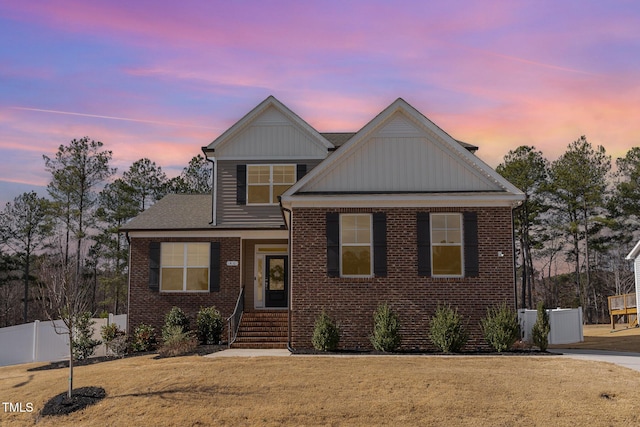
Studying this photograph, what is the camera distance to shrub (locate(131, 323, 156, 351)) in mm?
20844

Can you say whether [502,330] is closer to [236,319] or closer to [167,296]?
[236,319]

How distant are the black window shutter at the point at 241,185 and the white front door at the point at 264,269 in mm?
1844

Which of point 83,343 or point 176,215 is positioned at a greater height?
point 176,215

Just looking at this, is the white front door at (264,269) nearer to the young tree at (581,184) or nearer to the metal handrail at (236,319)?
the metal handrail at (236,319)

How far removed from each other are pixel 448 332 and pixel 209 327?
7899 millimetres

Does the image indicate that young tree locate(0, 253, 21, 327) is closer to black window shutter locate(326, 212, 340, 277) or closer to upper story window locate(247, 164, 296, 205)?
upper story window locate(247, 164, 296, 205)

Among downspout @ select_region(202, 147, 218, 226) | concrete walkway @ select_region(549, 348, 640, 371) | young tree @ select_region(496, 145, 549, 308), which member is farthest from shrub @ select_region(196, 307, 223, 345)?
young tree @ select_region(496, 145, 549, 308)

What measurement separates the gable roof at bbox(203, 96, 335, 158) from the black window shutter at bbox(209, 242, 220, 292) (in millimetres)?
3737

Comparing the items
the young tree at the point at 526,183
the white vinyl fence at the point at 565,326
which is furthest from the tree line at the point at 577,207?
the white vinyl fence at the point at 565,326

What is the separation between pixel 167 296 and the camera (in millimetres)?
22188

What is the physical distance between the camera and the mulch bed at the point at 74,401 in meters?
12.4

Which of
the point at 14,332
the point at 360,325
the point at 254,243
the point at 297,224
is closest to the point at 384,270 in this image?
the point at 360,325

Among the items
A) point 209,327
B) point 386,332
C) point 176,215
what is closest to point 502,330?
point 386,332

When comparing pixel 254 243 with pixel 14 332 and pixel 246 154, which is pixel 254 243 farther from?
pixel 14 332
